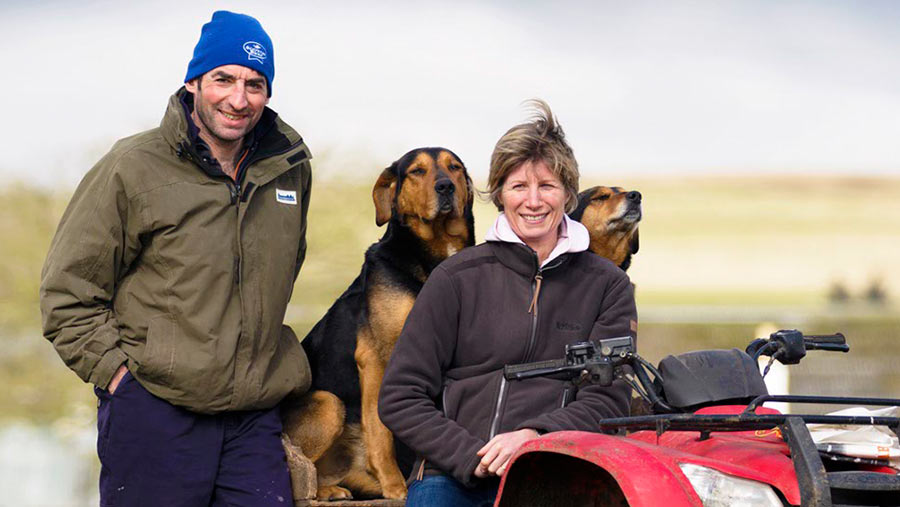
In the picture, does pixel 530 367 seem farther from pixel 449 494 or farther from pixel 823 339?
pixel 823 339

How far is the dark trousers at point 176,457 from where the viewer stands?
11.4ft

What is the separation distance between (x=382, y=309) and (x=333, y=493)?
30.3 inches

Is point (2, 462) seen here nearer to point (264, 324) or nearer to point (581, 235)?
point (264, 324)

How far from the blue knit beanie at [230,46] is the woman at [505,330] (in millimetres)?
954

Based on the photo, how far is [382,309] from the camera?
14.1 ft

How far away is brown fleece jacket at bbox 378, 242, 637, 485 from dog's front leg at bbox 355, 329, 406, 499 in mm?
954

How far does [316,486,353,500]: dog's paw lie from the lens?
4004 mm

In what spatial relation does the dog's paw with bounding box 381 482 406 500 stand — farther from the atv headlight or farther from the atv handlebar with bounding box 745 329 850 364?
the atv headlight

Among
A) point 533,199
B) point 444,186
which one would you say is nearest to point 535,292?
point 533,199

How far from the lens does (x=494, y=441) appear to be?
294 centimetres

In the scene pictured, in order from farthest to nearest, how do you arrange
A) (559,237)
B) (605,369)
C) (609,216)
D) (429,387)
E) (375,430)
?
(609,216)
(375,430)
(559,237)
(429,387)
(605,369)

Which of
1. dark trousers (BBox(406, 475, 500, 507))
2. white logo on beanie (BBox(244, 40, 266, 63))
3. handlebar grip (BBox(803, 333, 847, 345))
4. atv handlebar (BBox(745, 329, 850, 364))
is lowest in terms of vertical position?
dark trousers (BBox(406, 475, 500, 507))

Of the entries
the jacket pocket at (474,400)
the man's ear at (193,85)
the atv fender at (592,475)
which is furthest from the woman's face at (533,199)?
the man's ear at (193,85)

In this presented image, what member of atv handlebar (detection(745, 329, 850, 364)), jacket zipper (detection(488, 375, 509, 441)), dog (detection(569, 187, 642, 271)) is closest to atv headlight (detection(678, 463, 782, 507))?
atv handlebar (detection(745, 329, 850, 364))
